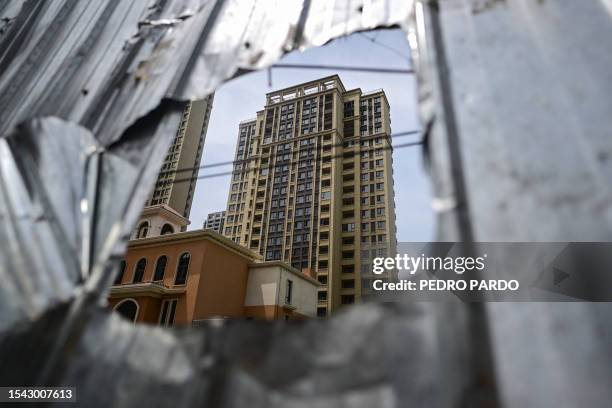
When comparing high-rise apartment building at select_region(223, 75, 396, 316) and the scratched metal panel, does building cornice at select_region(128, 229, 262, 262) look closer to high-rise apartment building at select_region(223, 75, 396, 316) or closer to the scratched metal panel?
Answer: the scratched metal panel

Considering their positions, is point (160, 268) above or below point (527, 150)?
above

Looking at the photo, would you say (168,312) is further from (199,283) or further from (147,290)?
(199,283)

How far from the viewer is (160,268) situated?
15.1 meters

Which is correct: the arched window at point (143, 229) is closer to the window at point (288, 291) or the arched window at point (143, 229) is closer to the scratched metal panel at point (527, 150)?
the window at point (288, 291)

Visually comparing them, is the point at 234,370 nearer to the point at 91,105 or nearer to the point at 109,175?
the point at 109,175

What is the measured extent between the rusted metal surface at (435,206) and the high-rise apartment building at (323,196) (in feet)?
112

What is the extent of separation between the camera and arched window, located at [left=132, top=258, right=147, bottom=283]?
1549 centimetres

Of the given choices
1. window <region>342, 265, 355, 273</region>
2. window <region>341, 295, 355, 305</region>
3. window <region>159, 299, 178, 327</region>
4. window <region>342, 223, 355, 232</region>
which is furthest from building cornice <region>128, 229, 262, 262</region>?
window <region>342, 223, 355, 232</region>

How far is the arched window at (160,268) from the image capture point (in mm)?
14930

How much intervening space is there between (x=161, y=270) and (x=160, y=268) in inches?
5.2

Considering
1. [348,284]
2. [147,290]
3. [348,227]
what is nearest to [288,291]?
[147,290]

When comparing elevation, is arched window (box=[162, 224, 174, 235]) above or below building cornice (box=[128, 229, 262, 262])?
above

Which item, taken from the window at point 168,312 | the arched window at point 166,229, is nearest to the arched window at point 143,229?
the arched window at point 166,229

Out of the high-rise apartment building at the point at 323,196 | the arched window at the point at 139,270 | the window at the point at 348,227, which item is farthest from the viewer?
the window at the point at 348,227
